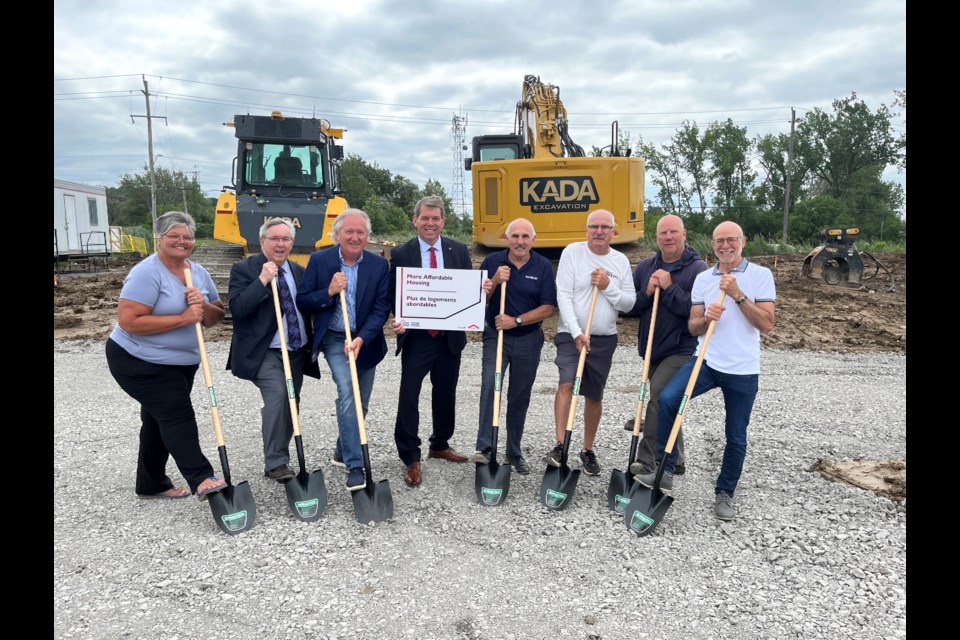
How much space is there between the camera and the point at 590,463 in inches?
206

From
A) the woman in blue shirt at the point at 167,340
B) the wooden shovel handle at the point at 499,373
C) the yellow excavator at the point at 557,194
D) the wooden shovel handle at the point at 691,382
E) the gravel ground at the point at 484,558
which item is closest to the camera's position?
the gravel ground at the point at 484,558

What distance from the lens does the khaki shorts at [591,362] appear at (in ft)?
16.5

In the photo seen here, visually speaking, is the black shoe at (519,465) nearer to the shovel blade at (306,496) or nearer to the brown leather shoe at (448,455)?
the brown leather shoe at (448,455)

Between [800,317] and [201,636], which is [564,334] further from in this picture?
[800,317]

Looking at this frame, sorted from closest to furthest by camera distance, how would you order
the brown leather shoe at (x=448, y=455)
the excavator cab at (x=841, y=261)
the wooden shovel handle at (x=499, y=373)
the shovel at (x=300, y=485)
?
A: the shovel at (x=300, y=485)
the wooden shovel handle at (x=499, y=373)
the brown leather shoe at (x=448, y=455)
the excavator cab at (x=841, y=261)

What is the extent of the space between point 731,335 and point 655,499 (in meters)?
1.21

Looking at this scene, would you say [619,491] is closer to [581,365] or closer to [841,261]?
[581,365]

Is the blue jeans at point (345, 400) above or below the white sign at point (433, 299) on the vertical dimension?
below

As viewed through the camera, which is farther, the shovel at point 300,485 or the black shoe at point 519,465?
the black shoe at point 519,465

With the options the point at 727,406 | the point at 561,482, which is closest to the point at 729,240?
the point at 727,406

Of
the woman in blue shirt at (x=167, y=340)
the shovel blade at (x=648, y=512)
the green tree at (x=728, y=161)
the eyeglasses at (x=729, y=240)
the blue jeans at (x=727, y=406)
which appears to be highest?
the green tree at (x=728, y=161)

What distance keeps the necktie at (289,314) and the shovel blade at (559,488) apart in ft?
6.84

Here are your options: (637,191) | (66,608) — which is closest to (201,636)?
(66,608)

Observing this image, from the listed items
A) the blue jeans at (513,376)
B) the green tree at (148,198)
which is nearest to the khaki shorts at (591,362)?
the blue jeans at (513,376)
